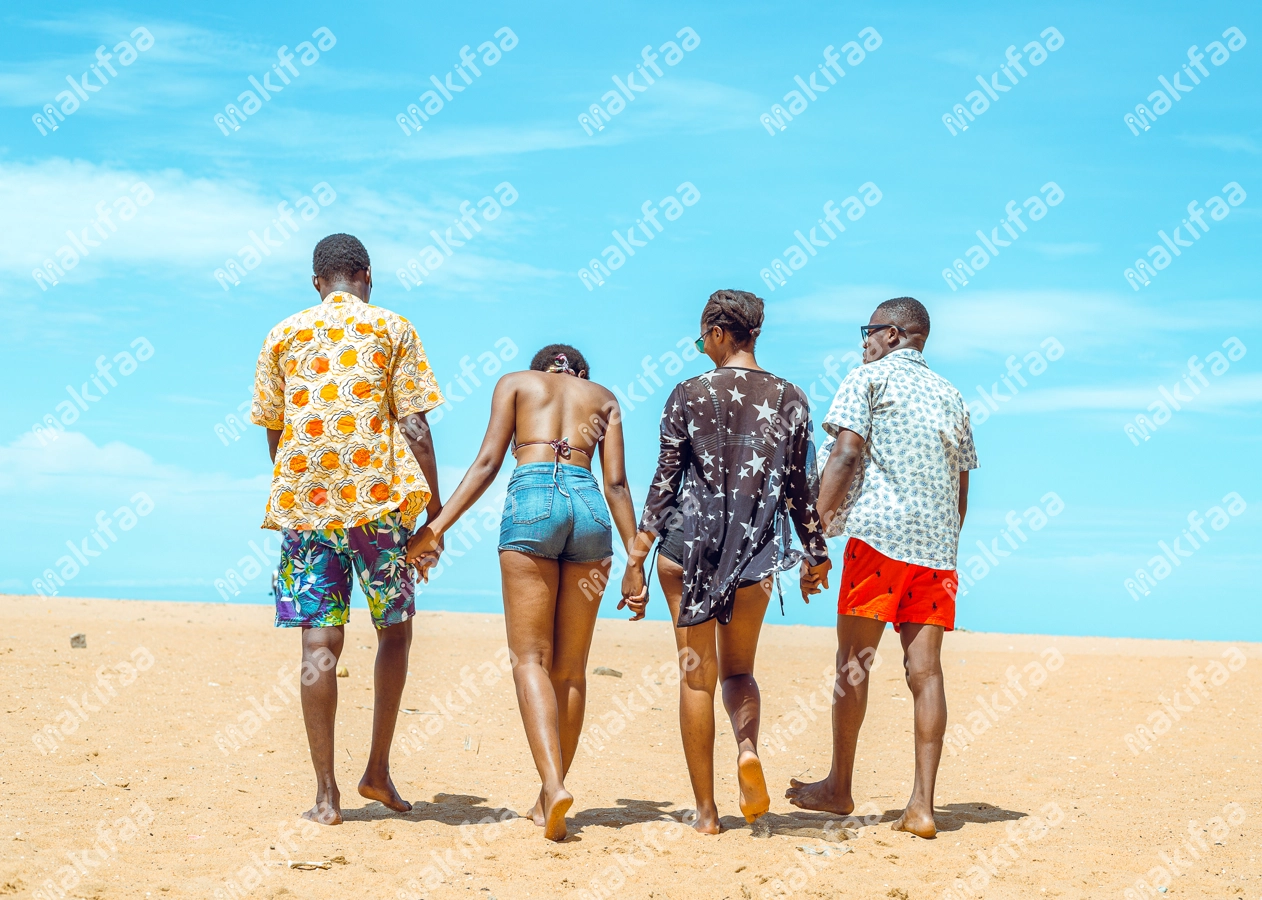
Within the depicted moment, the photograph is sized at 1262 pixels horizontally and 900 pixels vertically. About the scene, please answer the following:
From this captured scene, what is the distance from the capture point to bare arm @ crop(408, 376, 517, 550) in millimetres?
5371

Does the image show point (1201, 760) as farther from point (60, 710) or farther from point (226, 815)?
point (60, 710)

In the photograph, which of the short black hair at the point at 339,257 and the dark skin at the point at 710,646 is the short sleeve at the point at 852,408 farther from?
the short black hair at the point at 339,257

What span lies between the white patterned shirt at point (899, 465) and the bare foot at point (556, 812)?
5.81ft

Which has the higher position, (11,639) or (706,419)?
(706,419)

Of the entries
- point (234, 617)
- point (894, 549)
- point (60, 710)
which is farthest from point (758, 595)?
point (234, 617)

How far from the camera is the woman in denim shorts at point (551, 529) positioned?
17.3ft

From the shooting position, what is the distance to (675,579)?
5207 millimetres

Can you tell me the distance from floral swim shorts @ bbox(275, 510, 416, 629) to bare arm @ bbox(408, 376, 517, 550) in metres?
0.12

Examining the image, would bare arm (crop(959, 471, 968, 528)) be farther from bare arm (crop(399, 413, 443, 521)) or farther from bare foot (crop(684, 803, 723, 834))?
bare arm (crop(399, 413, 443, 521))

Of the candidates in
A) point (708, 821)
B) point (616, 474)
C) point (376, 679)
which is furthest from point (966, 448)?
point (376, 679)

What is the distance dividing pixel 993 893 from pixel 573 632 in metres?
2.17

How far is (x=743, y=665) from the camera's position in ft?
17.1

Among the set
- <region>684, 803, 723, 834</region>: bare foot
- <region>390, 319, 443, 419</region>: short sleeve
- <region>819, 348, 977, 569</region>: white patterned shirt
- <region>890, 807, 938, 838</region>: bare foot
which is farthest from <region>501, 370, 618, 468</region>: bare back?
<region>890, 807, 938, 838</region>: bare foot

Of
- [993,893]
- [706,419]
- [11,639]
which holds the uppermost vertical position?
[706,419]
